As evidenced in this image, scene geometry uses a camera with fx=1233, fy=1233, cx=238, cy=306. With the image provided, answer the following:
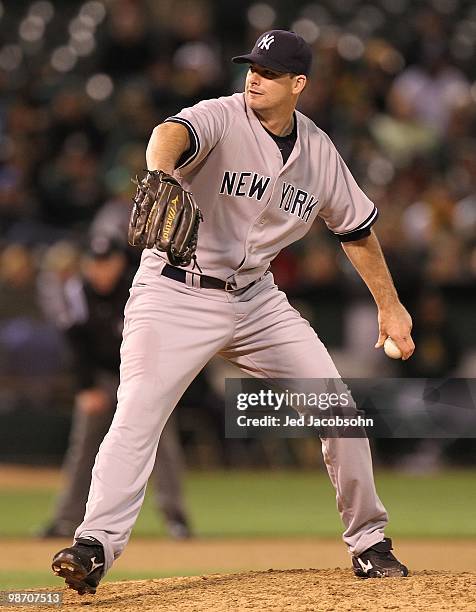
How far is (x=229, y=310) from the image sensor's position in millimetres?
4961

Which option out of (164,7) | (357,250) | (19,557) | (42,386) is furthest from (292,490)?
(164,7)

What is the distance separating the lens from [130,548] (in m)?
7.81

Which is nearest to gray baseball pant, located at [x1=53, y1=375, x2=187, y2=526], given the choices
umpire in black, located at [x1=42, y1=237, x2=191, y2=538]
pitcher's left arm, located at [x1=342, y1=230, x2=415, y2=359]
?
umpire in black, located at [x1=42, y1=237, x2=191, y2=538]

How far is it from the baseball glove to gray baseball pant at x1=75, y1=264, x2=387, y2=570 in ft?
1.66

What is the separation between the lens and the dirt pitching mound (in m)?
4.51

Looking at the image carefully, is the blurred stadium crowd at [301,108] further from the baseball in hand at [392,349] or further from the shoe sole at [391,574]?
the shoe sole at [391,574]

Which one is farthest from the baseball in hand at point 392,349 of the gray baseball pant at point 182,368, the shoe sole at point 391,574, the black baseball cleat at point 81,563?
the black baseball cleat at point 81,563

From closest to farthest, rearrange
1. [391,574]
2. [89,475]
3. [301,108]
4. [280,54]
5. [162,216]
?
Answer: 1. [162,216]
2. [280,54]
3. [391,574]
4. [89,475]
5. [301,108]

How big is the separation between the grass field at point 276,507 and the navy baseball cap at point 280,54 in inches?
116

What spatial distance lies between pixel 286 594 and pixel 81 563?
833 mm

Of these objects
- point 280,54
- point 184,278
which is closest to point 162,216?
point 184,278

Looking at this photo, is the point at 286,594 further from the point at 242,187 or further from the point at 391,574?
the point at 242,187

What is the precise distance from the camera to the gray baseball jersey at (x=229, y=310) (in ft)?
15.4

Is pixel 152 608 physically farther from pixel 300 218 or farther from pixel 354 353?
pixel 354 353
